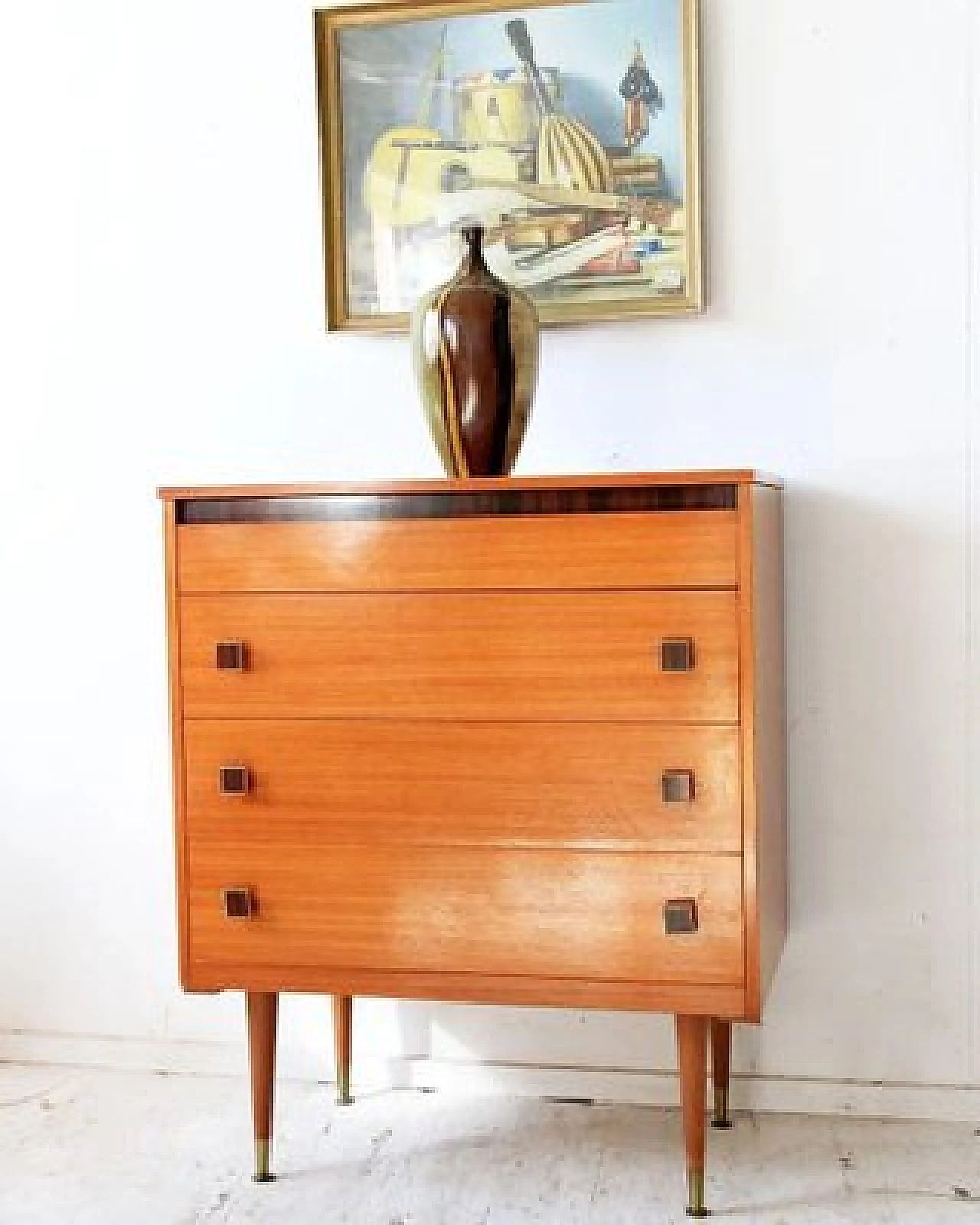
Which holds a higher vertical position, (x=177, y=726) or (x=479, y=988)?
(x=177, y=726)

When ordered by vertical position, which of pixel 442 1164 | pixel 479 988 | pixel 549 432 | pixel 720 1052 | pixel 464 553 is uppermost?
pixel 549 432

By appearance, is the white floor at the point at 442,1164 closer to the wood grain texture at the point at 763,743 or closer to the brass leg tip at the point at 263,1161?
the brass leg tip at the point at 263,1161

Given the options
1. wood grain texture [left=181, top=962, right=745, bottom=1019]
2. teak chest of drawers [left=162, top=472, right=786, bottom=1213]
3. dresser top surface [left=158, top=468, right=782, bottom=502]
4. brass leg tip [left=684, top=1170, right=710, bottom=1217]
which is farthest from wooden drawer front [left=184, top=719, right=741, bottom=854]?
brass leg tip [left=684, top=1170, right=710, bottom=1217]

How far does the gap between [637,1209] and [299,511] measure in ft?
3.50

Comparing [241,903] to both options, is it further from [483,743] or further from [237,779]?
[483,743]

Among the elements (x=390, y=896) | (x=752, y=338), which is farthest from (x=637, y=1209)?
(x=752, y=338)

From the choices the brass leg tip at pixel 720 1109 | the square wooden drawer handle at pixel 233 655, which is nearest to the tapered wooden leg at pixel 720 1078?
the brass leg tip at pixel 720 1109

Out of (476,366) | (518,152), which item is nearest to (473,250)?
(476,366)

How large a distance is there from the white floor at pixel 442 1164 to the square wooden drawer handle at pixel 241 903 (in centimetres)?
41

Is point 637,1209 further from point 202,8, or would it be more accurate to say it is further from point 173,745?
point 202,8

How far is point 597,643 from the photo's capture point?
6.33 ft

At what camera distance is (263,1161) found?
2.16 m

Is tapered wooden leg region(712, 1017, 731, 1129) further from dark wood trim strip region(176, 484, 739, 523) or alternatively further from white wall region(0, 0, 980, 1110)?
dark wood trim strip region(176, 484, 739, 523)

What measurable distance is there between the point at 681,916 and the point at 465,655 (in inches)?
17.4
